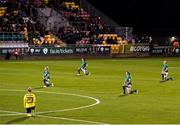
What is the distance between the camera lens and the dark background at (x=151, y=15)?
375ft

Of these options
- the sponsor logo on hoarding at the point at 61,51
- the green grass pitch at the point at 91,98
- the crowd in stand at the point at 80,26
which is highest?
the crowd in stand at the point at 80,26

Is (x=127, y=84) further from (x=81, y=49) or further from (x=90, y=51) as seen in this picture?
(x=90, y=51)

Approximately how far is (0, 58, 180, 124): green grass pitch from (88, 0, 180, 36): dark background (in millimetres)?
50800

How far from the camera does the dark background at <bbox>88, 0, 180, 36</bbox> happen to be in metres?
Result: 114

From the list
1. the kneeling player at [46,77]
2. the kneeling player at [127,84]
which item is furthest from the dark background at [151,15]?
the kneeling player at [127,84]

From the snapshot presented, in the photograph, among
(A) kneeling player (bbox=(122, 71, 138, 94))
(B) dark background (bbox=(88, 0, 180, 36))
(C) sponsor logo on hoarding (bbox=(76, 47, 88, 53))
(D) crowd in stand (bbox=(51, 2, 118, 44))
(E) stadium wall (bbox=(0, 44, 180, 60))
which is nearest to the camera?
(A) kneeling player (bbox=(122, 71, 138, 94))

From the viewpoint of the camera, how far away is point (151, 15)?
377 feet

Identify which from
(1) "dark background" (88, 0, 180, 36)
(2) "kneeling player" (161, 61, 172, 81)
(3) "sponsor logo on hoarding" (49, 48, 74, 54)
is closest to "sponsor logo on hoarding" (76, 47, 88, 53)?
(3) "sponsor logo on hoarding" (49, 48, 74, 54)

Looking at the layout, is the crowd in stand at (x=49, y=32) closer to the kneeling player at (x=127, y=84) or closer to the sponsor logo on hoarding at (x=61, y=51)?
the sponsor logo on hoarding at (x=61, y=51)

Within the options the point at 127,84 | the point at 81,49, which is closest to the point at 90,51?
the point at 81,49

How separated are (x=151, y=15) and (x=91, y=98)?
77.7m

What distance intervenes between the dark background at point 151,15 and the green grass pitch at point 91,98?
50800mm

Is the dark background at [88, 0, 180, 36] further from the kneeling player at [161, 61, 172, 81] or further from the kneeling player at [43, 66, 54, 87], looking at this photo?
the kneeling player at [43, 66, 54, 87]

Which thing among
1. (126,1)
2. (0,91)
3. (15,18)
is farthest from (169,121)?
(126,1)
